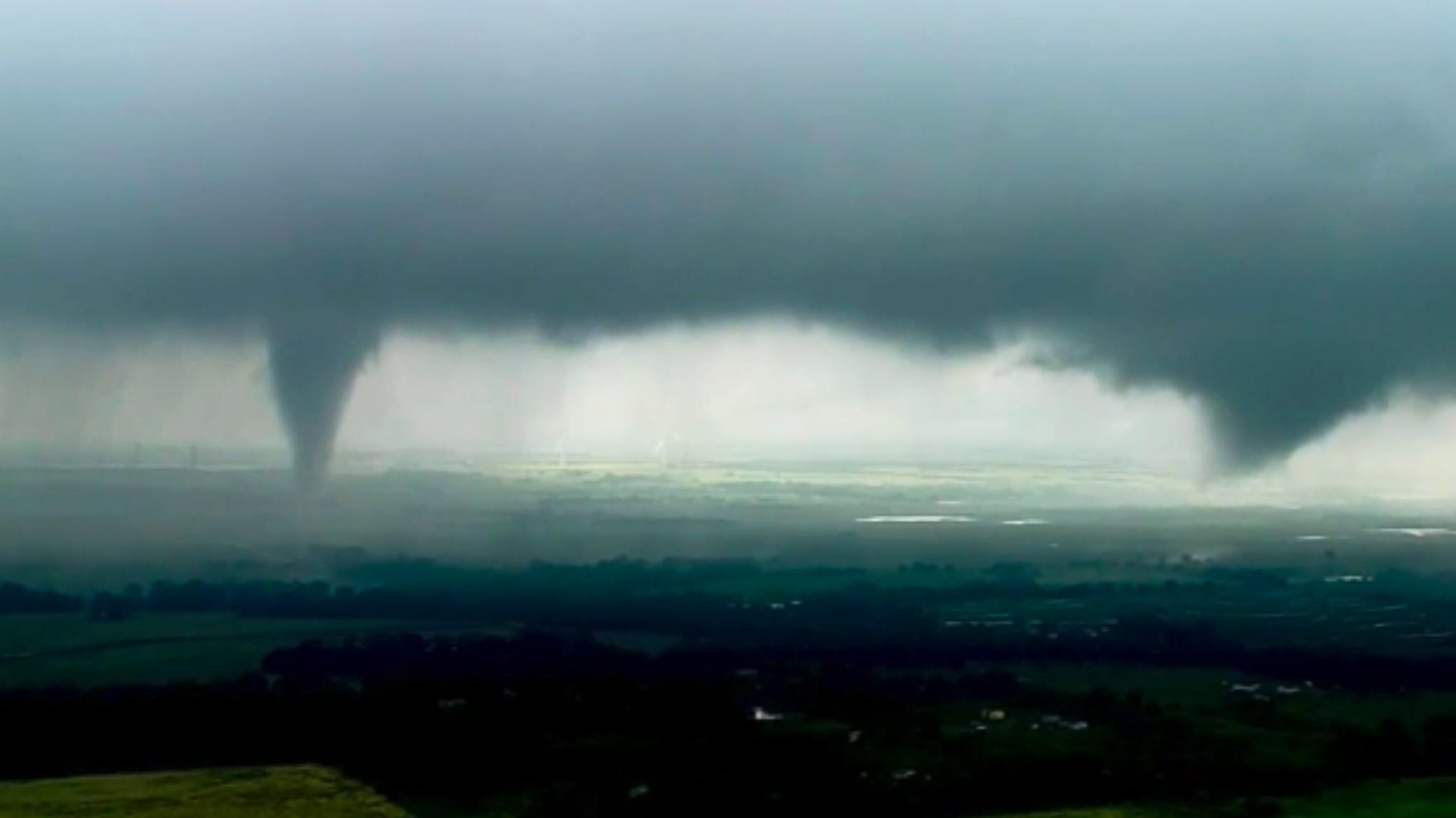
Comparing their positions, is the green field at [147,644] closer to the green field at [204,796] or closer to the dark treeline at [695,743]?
the dark treeline at [695,743]

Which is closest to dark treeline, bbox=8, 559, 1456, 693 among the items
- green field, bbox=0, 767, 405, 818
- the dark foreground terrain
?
the dark foreground terrain

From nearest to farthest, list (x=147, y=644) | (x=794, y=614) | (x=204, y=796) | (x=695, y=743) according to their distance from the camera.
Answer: (x=204, y=796) < (x=695, y=743) < (x=147, y=644) < (x=794, y=614)

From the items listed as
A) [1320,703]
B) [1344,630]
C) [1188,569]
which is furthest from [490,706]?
[1188,569]

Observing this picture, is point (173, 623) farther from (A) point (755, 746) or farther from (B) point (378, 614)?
(A) point (755, 746)

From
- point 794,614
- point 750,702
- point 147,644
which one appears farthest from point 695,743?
point 794,614

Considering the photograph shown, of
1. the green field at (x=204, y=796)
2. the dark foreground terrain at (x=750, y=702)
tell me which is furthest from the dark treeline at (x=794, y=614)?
the green field at (x=204, y=796)

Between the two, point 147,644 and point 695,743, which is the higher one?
point 695,743

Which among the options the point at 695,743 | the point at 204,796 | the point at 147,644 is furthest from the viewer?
the point at 147,644

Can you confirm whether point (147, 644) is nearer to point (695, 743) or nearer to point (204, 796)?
point (695, 743)
